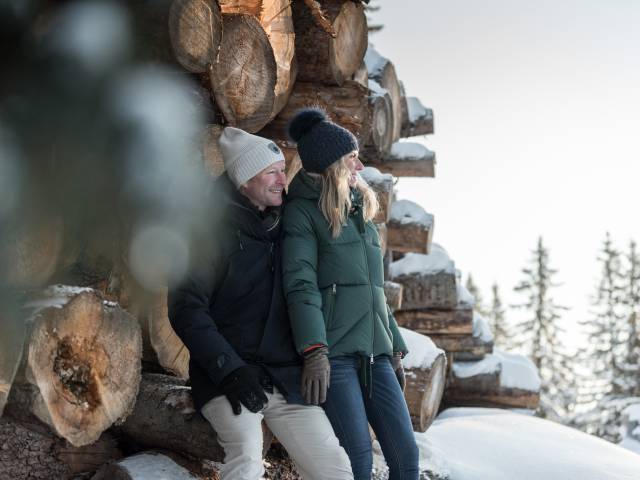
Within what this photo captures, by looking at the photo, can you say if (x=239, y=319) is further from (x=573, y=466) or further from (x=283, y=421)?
(x=573, y=466)

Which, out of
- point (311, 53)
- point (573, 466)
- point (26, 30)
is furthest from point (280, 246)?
point (573, 466)

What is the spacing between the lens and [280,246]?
296 centimetres

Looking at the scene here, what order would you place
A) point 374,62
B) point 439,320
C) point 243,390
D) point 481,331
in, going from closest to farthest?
point 243,390 → point 374,62 → point 439,320 → point 481,331

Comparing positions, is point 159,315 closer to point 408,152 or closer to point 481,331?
point 408,152

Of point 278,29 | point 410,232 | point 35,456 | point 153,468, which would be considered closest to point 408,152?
point 410,232

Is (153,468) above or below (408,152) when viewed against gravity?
below

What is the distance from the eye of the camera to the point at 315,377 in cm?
263

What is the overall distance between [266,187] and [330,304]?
0.63 metres

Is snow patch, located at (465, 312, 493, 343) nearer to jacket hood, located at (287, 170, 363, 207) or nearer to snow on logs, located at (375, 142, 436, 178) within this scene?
snow on logs, located at (375, 142, 436, 178)

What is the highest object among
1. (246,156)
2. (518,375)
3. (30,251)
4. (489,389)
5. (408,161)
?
(246,156)

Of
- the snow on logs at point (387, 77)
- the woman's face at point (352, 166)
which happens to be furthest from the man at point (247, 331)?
the snow on logs at point (387, 77)

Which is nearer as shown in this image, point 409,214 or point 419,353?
point 419,353

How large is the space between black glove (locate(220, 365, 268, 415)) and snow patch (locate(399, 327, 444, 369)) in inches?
92.2

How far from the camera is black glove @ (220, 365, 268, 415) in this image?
2480mm
